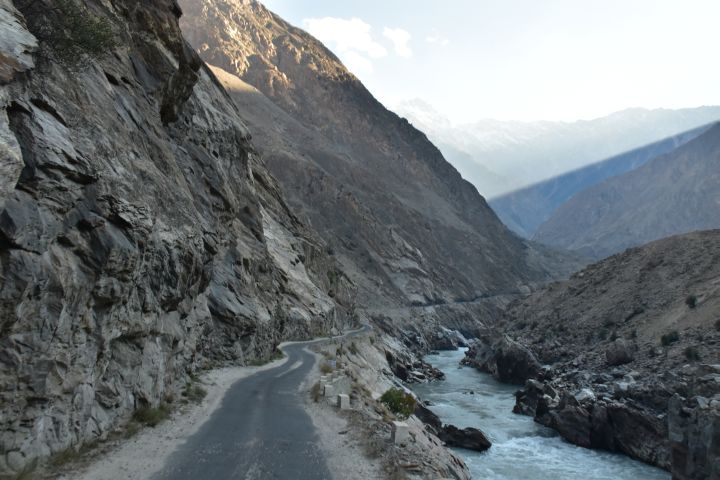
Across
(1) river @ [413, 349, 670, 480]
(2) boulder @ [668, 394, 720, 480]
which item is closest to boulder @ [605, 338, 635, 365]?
(1) river @ [413, 349, 670, 480]

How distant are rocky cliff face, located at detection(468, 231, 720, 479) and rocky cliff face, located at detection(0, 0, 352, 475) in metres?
20.0

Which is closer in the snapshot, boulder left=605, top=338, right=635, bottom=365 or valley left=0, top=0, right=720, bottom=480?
valley left=0, top=0, right=720, bottom=480

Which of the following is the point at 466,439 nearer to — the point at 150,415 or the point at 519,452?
the point at 519,452

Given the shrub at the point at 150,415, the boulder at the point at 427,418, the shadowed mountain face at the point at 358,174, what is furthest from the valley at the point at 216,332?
the shadowed mountain face at the point at 358,174

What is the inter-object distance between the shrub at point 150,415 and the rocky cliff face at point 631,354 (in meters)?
19.2

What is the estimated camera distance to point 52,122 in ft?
33.1

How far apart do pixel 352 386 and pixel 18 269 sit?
17.1m

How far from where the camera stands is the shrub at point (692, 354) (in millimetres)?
34316

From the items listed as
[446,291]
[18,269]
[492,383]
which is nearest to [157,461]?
[18,269]

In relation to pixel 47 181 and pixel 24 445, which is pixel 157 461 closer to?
pixel 24 445

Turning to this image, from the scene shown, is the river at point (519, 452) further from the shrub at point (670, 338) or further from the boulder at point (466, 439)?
the shrub at point (670, 338)

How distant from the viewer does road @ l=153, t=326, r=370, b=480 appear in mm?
9867

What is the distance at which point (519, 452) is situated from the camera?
2609 centimetres

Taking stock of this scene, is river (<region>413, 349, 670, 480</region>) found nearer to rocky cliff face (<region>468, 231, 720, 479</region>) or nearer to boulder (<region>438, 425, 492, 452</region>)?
boulder (<region>438, 425, 492, 452</region>)
